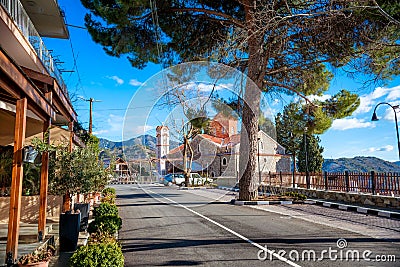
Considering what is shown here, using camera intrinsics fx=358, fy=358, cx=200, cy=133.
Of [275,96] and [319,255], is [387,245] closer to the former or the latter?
[319,255]

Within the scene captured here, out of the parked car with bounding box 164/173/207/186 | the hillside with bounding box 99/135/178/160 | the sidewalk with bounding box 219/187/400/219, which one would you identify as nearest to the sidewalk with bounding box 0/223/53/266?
the hillside with bounding box 99/135/178/160

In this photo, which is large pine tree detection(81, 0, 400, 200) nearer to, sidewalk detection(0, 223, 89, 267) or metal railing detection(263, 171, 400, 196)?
metal railing detection(263, 171, 400, 196)

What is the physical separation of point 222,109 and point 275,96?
2.75m

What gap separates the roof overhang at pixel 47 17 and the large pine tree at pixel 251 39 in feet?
10.0

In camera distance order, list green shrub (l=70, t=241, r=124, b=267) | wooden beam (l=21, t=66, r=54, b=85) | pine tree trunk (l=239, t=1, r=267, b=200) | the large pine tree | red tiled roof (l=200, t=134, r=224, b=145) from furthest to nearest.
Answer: red tiled roof (l=200, t=134, r=224, b=145)
pine tree trunk (l=239, t=1, r=267, b=200)
the large pine tree
wooden beam (l=21, t=66, r=54, b=85)
green shrub (l=70, t=241, r=124, b=267)

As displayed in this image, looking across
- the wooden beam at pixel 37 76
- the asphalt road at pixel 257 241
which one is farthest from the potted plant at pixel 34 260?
the wooden beam at pixel 37 76

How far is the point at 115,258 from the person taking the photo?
14.7 ft

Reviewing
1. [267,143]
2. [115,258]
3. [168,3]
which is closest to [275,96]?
[168,3]

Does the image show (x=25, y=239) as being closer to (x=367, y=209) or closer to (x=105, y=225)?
(x=105, y=225)

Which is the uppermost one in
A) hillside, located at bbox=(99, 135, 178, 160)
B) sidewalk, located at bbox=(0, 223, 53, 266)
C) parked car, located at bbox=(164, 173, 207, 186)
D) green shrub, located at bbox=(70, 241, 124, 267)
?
hillside, located at bbox=(99, 135, 178, 160)

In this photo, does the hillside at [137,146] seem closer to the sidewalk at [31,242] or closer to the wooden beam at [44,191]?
the sidewalk at [31,242]

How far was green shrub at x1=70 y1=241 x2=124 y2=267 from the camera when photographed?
14.3 feet

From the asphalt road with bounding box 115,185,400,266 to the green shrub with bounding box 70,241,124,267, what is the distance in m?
1.33


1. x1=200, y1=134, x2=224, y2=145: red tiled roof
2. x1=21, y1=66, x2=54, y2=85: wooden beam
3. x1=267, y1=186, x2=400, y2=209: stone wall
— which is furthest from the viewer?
x1=200, y1=134, x2=224, y2=145: red tiled roof
